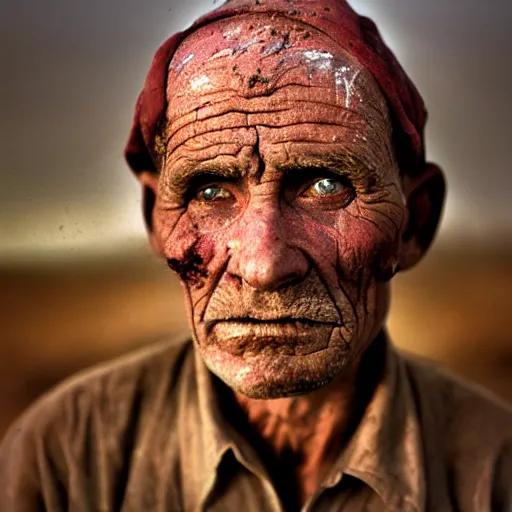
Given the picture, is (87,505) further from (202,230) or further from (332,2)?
(332,2)

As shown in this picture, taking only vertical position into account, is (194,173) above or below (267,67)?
below

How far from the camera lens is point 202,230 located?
0.88 metres

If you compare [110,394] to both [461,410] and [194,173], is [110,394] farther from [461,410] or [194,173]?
[461,410]

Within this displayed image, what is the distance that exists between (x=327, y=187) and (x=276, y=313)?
0.57 feet

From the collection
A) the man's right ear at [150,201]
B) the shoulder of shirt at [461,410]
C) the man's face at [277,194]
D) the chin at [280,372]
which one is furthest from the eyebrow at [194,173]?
the shoulder of shirt at [461,410]

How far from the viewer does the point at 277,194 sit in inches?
33.0

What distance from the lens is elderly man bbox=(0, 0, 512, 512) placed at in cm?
83

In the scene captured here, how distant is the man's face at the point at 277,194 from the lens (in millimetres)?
824

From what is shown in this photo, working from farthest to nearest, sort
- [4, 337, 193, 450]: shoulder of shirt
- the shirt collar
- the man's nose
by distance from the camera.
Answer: [4, 337, 193, 450]: shoulder of shirt, the shirt collar, the man's nose

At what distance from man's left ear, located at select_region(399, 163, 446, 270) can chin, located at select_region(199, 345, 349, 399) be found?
0.23 meters

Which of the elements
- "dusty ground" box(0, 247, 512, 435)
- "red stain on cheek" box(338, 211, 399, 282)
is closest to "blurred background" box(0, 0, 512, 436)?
"dusty ground" box(0, 247, 512, 435)

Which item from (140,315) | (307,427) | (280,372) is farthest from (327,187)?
(140,315)

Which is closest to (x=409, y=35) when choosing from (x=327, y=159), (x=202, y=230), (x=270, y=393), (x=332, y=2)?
(x=332, y=2)

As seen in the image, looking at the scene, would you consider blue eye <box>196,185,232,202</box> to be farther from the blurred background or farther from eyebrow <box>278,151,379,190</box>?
the blurred background
